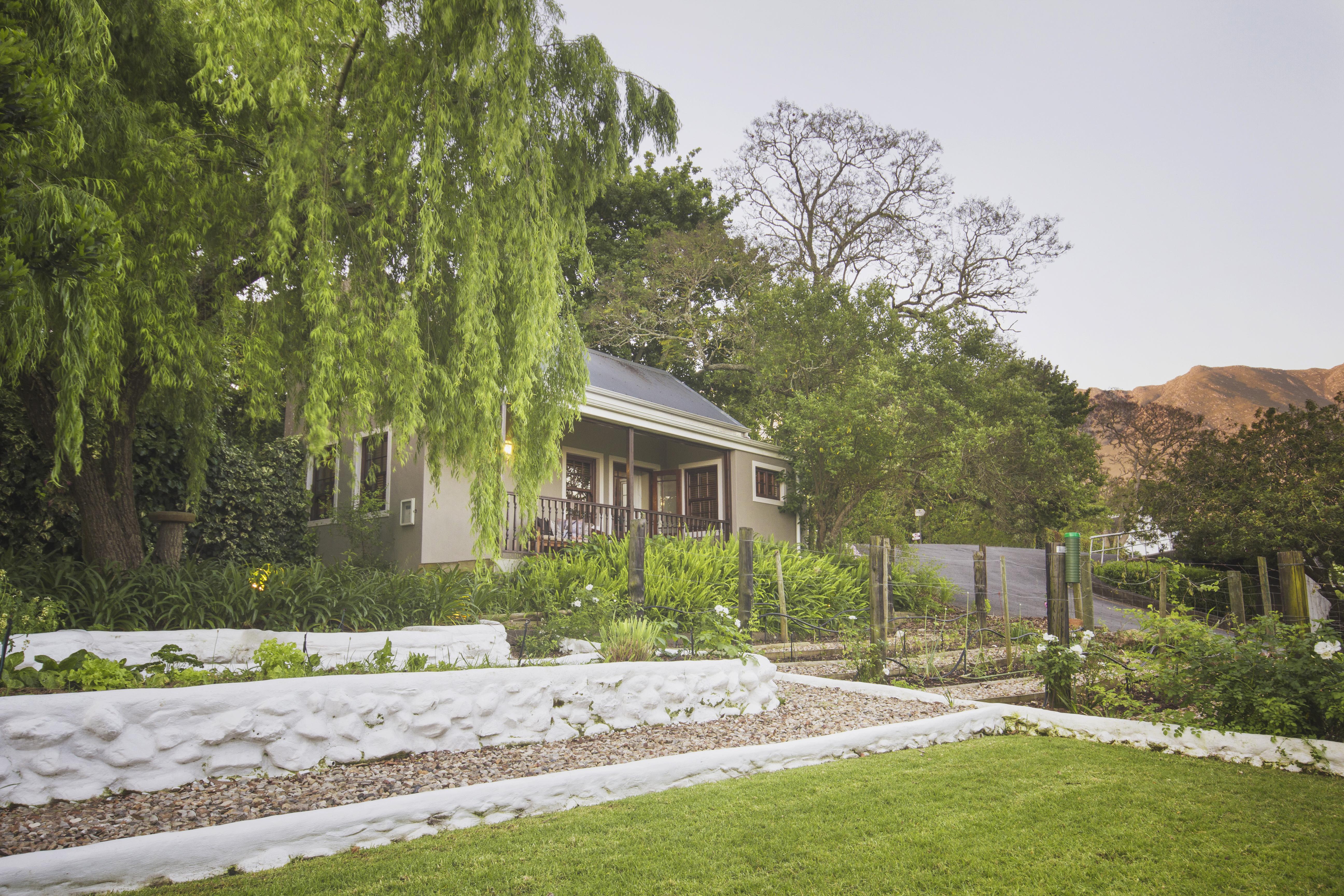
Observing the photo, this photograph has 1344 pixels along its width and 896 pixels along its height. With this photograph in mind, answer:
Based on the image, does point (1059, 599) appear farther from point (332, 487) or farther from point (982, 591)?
point (332, 487)

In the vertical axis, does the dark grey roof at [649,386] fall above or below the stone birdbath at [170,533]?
above

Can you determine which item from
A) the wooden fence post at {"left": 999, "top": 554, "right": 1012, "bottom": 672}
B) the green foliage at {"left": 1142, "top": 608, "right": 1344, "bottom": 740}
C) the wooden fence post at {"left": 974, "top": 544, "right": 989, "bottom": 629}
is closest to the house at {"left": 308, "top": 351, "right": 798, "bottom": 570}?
the wooden fence post at {"left": 974, "top": 544, "right": 989, "bottom": 629}

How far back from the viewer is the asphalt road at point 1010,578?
43.5 ft

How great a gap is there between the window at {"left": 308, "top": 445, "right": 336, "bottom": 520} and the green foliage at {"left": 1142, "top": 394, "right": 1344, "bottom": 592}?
16.6 meters

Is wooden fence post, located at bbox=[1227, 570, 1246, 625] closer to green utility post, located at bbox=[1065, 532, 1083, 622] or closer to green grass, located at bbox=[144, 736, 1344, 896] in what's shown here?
green utility post, located at bbox=[1065, 532, 1083, 622]

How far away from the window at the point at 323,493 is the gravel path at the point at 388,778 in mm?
8373

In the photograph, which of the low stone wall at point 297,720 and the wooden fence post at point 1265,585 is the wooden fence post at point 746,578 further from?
the wooden fence post at point 1265,585

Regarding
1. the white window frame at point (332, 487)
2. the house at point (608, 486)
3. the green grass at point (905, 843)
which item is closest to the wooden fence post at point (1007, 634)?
the green grass at point (905, 843)

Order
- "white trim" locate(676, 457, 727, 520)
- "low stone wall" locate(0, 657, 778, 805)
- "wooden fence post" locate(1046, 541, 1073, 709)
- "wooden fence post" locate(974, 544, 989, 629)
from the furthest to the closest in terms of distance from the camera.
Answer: "white trim" locate(676, 457, 727, 520) → "wooden fence post" locate(974, 544, 989, 629) → "wooden fence post" locate(1046, 541, 1073, 709) → "low stone wall" locate(0, 657, 778, 805)

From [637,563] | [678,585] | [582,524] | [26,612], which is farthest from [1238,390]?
[26,612]

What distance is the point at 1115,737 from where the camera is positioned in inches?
211

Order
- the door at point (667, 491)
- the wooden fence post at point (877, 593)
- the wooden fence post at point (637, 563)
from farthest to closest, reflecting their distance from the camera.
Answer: the door at point (667, 491) < the wooden fence post at point (637, 563) < the wooden fence post at point (877, 593)

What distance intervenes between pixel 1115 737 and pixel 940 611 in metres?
7.25

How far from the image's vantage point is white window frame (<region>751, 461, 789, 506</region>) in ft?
51.5
